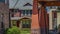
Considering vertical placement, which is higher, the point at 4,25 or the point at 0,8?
the point at 0,8

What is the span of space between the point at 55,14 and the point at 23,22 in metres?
6.89

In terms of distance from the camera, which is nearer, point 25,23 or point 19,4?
point 25,23

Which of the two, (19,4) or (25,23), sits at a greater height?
(19,4)

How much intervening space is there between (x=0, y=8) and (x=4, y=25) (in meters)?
2.00

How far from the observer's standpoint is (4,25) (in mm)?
23484

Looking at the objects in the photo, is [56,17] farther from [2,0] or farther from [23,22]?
[2,0]

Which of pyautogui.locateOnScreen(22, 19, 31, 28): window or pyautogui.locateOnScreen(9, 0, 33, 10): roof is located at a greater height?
pyautogui.locateOnScreen(9, 0, 33, 10): roof

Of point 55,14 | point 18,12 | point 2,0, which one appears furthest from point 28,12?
point 2,0

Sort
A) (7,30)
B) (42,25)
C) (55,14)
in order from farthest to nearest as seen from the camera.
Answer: (55,14) → (7,30) → (42,25)

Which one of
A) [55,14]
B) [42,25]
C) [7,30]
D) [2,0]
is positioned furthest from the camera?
[55,14]

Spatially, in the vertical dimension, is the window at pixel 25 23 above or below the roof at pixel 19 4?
below

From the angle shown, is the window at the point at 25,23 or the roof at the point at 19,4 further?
the roof at the point at 19,4

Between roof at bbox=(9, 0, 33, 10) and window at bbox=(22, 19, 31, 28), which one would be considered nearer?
window at bbox=(22, 19, 31, 28)

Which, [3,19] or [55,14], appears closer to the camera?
[3,19]
